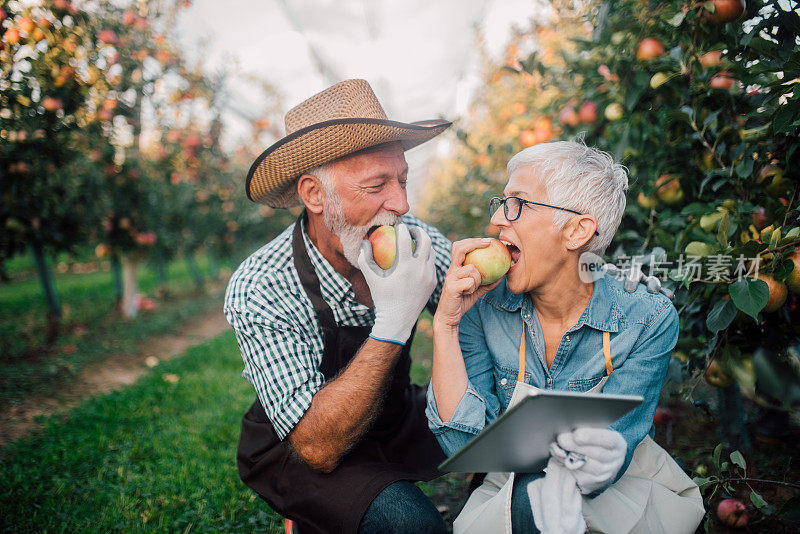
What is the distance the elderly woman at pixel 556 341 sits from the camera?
4.49ft

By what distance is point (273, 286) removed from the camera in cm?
183

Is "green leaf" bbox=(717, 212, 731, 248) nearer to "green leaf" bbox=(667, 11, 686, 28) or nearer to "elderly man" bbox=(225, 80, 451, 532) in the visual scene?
"green leaf" bbox=(667, 11, 686, 28)

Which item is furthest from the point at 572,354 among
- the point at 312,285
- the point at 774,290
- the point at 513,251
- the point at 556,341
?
the point at 312,285

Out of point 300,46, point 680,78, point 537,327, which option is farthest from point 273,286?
point 300,46

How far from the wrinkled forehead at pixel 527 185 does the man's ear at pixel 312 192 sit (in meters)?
0.78

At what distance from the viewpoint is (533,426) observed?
3.58ft

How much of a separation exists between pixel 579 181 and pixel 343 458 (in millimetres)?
1206

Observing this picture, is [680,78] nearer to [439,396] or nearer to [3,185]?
[439,396]

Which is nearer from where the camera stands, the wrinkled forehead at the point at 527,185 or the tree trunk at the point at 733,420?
the wrinkled forehead at the point at 527,185

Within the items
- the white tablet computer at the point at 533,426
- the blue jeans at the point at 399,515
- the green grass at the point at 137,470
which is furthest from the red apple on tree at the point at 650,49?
the green grass at the point at 137,470

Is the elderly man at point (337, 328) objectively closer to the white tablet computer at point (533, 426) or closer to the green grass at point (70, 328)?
the white tablet computer at point (533, 426)

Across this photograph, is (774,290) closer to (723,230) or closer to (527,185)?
(723,230)

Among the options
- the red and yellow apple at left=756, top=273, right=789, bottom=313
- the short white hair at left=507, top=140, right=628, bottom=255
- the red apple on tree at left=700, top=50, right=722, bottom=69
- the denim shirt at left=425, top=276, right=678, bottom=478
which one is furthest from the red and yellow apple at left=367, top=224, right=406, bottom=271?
the red apple on tree at left=700, top=50, right=722, bottom=69

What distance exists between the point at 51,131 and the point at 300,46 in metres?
5.82
